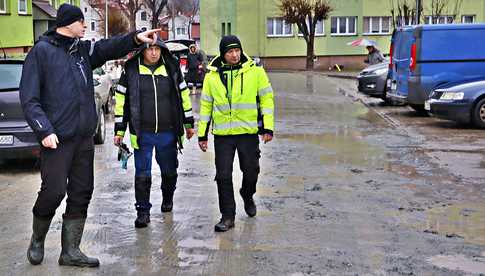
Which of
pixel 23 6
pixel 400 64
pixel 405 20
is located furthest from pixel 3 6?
pixel 405 20

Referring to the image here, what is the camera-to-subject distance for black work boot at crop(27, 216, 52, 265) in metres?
5.77

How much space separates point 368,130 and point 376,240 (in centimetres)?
861

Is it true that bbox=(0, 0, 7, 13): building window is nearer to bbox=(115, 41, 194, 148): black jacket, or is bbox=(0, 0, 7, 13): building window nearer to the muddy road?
the muddy road

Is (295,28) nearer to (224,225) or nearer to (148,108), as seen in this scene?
(148,108)

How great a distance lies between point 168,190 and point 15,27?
25.0 meters

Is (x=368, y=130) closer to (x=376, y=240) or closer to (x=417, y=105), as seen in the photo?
(x=417, y=105)

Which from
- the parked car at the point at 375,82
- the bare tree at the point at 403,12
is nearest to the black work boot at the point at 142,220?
the parked car at the point at 375,82

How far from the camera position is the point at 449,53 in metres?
16.4

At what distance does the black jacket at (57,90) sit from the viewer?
213 inches

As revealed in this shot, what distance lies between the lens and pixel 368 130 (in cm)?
1495

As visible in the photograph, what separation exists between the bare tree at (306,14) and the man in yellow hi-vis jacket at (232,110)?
1550 inches

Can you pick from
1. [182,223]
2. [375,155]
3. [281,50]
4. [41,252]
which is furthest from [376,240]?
[281,50]

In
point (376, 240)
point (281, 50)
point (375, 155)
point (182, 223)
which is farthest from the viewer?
point (281, 50)

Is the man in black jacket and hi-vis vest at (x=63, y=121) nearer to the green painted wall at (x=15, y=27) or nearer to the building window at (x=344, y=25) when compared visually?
the green painted wall at (x=15, y=27)
